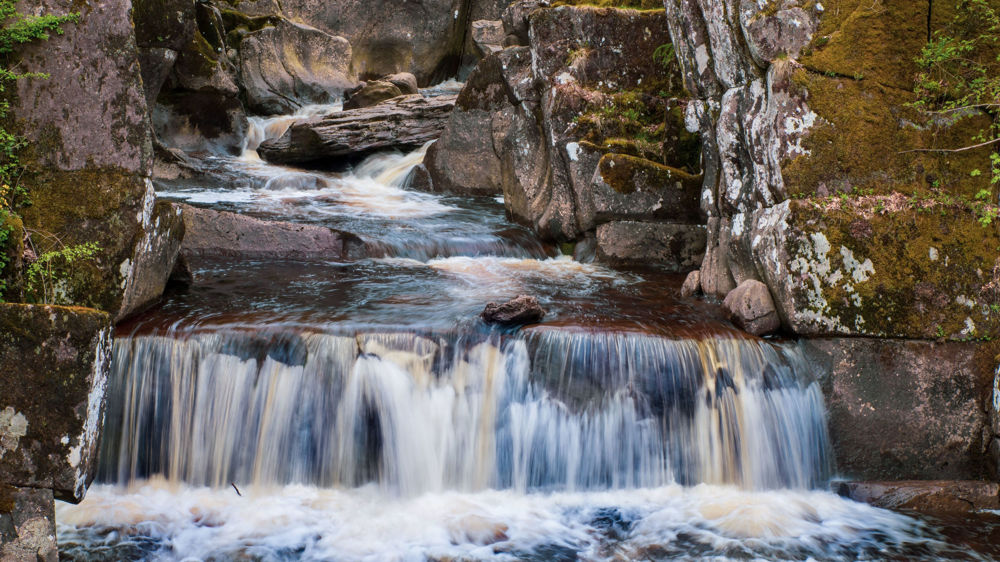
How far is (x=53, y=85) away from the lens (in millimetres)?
4832

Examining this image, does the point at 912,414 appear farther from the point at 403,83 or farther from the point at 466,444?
the point at 403,83

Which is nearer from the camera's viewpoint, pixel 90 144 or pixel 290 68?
pixel 90 144

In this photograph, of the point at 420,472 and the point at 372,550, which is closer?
the point at 372,550

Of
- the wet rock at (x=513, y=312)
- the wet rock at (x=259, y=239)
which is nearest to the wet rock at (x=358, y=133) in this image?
the wet rock at (x=259, y=239)

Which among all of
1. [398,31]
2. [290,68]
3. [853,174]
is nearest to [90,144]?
[853,174]

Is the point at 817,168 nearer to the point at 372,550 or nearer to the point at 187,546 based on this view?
the point at 372,550

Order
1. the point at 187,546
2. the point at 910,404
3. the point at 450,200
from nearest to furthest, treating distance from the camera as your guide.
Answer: the point at 187,546 < the point at 910,404 < the point at 450,200

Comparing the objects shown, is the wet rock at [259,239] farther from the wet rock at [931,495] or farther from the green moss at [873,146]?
the wet rock at [931,495]

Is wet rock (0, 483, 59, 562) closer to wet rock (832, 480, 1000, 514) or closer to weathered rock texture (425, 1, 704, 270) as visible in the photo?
wet rock (832, 480, 1000, 514)

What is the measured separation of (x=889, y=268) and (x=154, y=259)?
5588mm

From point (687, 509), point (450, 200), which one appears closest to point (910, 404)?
point (687, 509)

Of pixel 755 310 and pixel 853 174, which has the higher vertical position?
pixel 853 174

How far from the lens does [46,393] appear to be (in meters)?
3.39

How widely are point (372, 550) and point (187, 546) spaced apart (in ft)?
3.44
